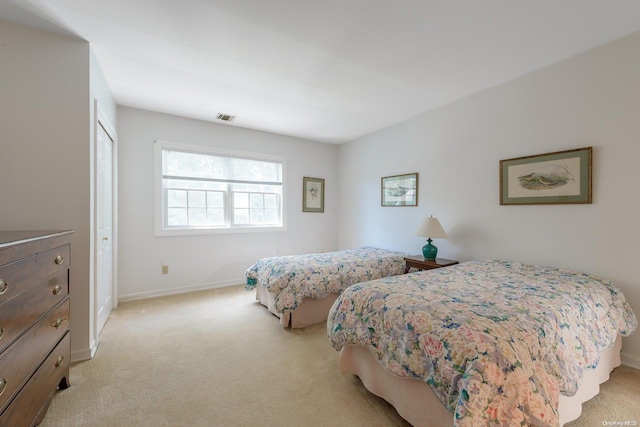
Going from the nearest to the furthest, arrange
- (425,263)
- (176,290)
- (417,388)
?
(417,388), (425,263), (176,290)

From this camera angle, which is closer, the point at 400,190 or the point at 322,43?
the point at 322,43

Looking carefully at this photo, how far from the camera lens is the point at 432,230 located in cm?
303

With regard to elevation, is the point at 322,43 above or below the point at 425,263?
above

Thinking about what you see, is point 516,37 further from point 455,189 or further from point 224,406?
point 224,406

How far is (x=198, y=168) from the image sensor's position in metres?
3.85

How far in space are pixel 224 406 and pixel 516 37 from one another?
3.24 meters

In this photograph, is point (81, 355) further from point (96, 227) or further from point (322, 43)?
point (322, 43)

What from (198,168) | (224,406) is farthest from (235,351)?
(198,168)

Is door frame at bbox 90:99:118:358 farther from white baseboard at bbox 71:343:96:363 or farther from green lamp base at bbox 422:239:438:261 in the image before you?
green lamp base at bbox 422:239:438:261

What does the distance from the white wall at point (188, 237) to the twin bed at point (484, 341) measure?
259cm

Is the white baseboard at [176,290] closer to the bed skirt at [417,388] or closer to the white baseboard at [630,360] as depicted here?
Result: the bed skirt at [417,388]

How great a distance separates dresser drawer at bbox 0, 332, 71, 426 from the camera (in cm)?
116

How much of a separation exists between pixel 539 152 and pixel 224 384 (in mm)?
3283

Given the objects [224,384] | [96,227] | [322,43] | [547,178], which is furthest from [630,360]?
[96,227]
